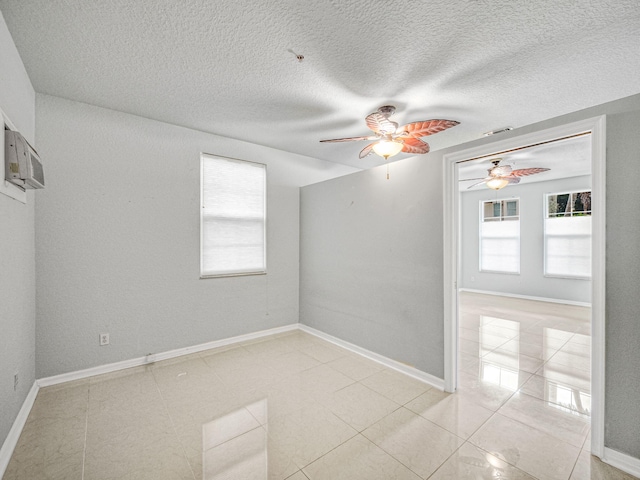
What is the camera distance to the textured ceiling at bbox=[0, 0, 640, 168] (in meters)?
1.75

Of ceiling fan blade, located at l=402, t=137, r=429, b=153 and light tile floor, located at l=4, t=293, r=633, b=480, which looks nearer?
light tile floor, located at l=4, t=293, r=633, b=480

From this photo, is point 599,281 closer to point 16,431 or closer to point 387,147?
point 387,147

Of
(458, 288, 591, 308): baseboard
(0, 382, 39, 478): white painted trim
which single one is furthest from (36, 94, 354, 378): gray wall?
(458, 288, 591, 308): baseboard

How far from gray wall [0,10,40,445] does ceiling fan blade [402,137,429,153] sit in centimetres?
306

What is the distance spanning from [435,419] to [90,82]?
396 cm

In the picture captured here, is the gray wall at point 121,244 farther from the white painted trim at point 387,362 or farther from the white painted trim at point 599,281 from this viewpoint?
the white painted trim at point 599,281

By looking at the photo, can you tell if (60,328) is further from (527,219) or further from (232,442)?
(527,219)

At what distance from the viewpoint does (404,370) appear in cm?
299

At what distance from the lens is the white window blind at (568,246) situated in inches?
230

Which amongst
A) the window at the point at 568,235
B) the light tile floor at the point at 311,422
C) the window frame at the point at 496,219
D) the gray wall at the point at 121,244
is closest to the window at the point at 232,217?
the gray wall at the point at 121,244

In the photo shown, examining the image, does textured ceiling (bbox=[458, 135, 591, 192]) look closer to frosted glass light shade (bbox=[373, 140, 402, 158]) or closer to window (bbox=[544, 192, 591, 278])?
window (bbox=[544, 192, 591, 278])

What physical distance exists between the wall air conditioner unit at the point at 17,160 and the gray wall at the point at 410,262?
9.46ft

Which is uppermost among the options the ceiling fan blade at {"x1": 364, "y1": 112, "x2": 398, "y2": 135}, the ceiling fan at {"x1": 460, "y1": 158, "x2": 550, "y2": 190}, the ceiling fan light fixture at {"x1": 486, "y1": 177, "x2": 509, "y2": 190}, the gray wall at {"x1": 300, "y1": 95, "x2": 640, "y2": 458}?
the ceiling fan blade at {"x1": 364, "y1": 112, "x2": 398, "y2": 135}

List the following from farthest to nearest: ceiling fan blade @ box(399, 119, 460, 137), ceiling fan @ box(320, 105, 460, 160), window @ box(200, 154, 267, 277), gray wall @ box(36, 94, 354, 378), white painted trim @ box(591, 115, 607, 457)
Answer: window @ box(200, 154, 267, 277), gray wall @ box(36, 94, 354, 378), ceiling fan @ box(320, 105, 460, 160), ceiling fan blade @ box(399, 119, 460, 137), white painted trim @ box(591, 115, 607, 457)
